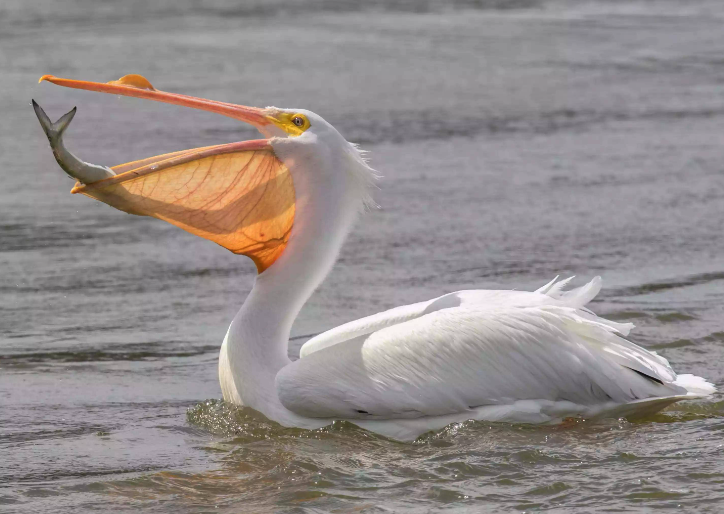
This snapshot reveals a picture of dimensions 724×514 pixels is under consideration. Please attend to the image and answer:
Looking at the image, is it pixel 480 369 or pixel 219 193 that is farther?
pixel 219 193

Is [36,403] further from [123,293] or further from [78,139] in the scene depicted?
[78,139]

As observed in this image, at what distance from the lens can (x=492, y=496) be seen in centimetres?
349

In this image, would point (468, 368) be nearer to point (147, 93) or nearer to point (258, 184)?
point (258, 184)

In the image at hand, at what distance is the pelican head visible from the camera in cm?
414

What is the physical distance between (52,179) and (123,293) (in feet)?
8.65

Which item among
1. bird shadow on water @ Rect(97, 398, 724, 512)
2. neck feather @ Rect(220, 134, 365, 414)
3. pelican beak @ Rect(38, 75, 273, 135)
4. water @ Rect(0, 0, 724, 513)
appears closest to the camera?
bird shadow on water @ Rect(97, 398, 724, 512)

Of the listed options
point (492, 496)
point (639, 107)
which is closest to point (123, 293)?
point (492, 496)

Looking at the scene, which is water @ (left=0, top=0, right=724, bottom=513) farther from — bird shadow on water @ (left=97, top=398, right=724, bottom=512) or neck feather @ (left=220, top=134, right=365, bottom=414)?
neck feather @ (left=220, top=134, right=365, bottom=414)

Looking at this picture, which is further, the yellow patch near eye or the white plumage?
the yellow patch near eye

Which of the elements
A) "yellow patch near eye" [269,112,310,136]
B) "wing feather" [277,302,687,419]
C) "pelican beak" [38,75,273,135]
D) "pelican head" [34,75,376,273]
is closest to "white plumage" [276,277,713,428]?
"wing feather" [277,302,687,419]

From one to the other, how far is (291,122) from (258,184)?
274mm

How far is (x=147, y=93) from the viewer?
4.11 metres

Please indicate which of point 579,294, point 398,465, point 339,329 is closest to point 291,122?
point 339,329

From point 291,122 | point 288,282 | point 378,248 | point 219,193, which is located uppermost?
point 291,122
